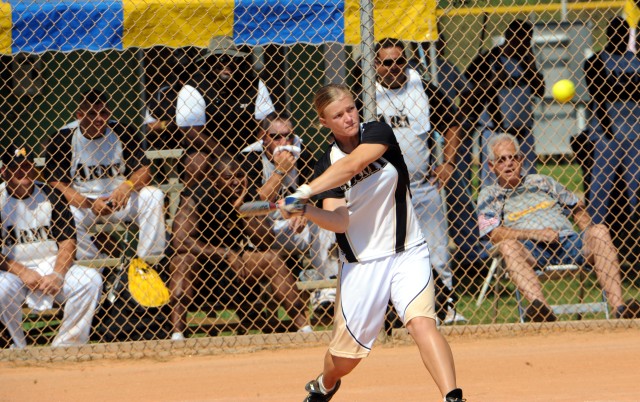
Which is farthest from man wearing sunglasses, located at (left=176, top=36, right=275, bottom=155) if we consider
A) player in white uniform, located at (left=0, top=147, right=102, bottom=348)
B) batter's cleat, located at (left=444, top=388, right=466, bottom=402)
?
batter's cleat, located at (left=444, top=388, right=466, bottom=402)

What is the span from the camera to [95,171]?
7.30 metres

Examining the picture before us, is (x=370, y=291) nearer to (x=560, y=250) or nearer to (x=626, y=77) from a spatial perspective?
(x=560, y=250)

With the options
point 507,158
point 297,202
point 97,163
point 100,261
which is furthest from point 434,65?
point 297,202

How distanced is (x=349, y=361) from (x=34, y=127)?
5676mm

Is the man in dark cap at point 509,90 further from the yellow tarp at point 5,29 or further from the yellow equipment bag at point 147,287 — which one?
the yellow tarp at point 5,29

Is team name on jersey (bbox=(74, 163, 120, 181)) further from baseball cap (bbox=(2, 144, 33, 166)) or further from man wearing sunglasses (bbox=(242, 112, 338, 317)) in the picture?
man wearing sunglasses (bbox=(242, 112, 338, 317))

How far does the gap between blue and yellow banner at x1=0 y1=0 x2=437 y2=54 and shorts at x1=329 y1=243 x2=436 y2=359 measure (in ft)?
8.94

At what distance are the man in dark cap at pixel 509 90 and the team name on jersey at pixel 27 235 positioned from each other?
11.2 ft

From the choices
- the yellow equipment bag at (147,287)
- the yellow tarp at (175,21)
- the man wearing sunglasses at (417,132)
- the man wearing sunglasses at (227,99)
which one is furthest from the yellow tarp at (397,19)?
the yellow equipment bag at (147,287)

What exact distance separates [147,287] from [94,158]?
3.64 ft

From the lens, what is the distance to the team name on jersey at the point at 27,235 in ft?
23.1

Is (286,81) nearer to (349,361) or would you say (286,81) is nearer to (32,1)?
(32,1)

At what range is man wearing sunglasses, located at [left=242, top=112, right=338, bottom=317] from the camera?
7.10 meters

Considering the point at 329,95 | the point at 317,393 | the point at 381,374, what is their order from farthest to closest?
the point at 381,374 < the point at 317,393 < the point at 329,95
